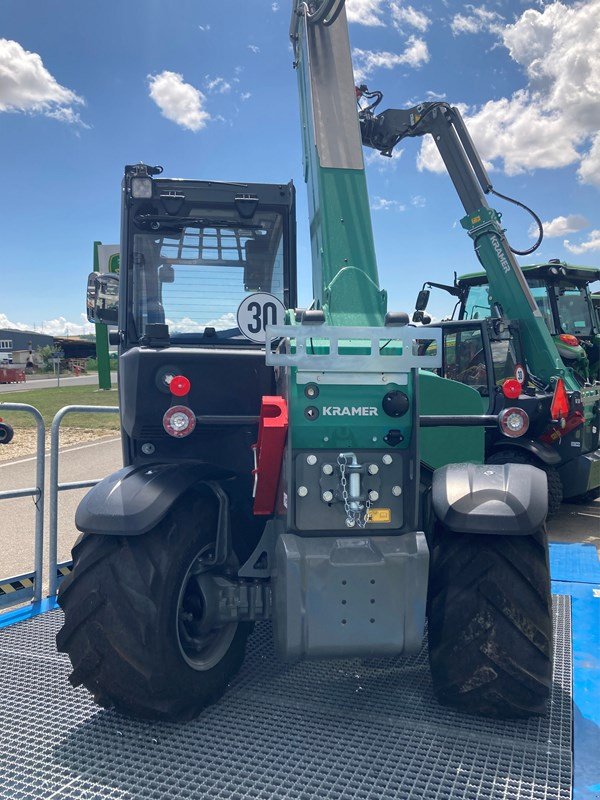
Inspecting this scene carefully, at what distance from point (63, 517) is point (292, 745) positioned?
565 cm

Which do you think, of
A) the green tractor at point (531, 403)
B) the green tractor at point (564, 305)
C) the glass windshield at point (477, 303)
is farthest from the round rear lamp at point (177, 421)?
the glass windshield at point (477, 303)

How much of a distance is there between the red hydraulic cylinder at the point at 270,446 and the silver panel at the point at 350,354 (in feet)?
0.70

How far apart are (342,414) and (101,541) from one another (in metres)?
1.19

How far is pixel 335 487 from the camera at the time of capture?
276 centimetres

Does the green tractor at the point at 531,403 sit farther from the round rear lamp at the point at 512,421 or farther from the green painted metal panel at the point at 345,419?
the green painted metal panel at the point at 345,419

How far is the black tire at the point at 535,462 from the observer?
7195 mm

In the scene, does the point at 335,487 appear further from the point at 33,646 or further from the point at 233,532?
the point at 33,646

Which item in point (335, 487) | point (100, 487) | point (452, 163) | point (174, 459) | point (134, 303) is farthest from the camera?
point (452, 163)

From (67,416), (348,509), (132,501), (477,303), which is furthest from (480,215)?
(67,416)

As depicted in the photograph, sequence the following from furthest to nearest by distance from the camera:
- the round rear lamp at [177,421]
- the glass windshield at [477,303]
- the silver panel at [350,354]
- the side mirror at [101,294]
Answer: the glass windshield at [477,303] → the side mirror at [101,294] → the round rear lamp at [177,421] → the silver panel at [350,354]

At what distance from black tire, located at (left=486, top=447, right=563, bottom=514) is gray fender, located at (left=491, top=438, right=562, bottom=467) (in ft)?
0.13

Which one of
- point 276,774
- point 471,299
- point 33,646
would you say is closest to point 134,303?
point 33,646

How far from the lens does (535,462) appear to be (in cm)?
723

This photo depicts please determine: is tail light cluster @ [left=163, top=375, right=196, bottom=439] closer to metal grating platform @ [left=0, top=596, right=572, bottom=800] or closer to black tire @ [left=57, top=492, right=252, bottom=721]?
black tire @ [left=57, top=492, right=252, bottom=721]
